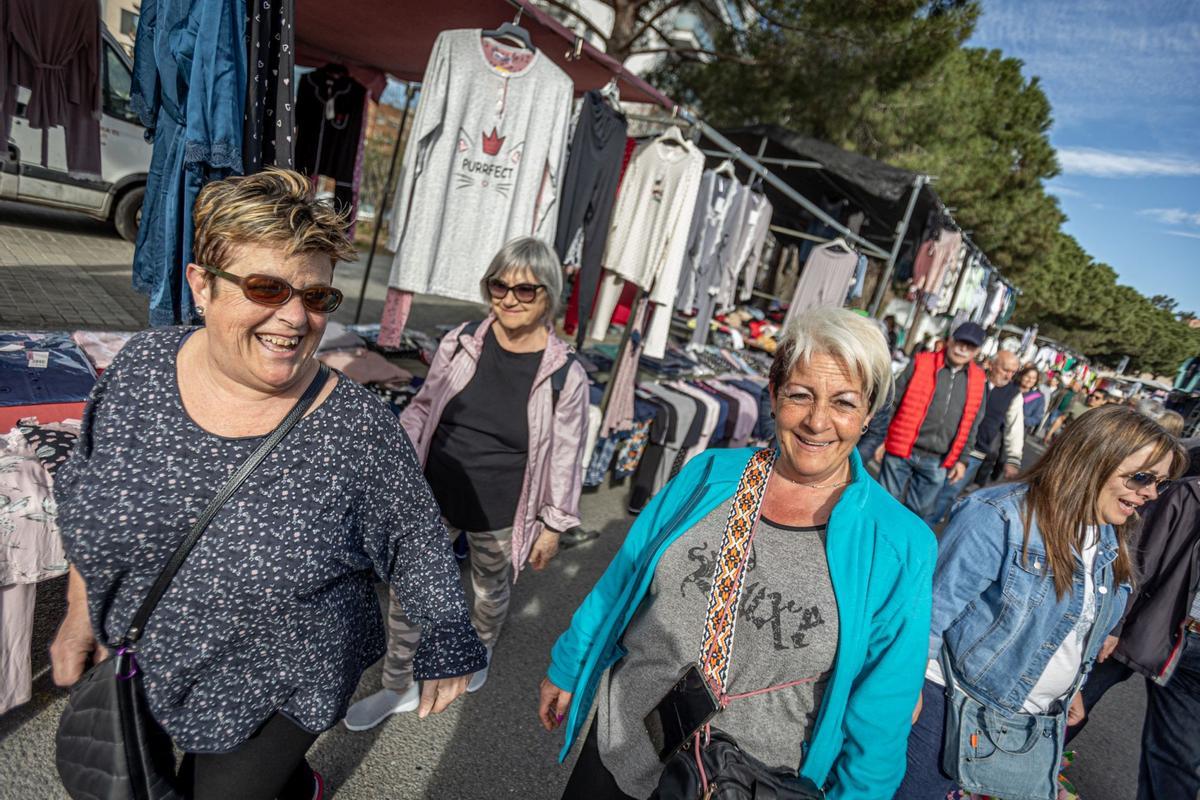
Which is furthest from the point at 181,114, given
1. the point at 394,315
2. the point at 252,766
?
the point at 252,766

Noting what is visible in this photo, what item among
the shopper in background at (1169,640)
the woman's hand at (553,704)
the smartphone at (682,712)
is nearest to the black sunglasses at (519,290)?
the woman's hand at (553,704)

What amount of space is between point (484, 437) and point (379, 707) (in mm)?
1228

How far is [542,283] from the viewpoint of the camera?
247 centimetres

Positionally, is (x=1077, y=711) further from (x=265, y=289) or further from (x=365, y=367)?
(x=365, y=367)

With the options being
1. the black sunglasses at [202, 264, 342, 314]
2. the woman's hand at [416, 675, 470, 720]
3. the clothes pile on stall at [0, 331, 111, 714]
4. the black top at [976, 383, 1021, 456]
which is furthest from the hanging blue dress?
the black top at [976, 383, 1021, 456]

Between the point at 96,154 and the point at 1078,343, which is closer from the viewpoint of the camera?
the point at 96,154

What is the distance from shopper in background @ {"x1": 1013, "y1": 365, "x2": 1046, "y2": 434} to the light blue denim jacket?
4.89 meters

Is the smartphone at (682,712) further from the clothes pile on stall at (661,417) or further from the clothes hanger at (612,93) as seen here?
the clothes hanger at (612,93)

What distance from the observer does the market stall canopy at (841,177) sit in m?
7.86

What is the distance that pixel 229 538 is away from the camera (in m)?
1.24

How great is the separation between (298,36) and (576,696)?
5.03 meters

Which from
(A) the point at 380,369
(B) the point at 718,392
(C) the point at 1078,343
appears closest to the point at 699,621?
(A) the point at 380,369

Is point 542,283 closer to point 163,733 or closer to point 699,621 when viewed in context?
point 699,621

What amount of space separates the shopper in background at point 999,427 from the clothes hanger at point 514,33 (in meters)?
5.02
